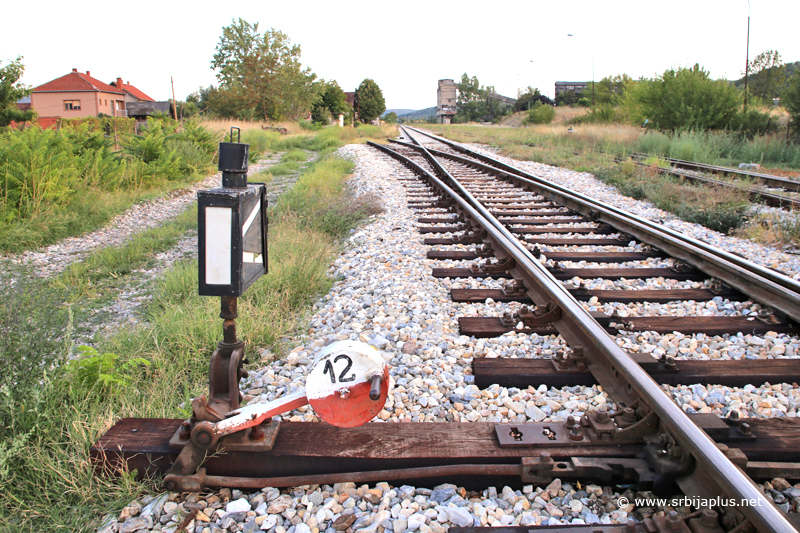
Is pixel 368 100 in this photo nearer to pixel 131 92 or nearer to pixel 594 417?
pixel 131 92

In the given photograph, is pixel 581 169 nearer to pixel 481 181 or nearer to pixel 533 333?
pixel 481 181

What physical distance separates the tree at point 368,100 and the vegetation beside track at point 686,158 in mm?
59122

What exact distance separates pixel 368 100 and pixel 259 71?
32.3 meters

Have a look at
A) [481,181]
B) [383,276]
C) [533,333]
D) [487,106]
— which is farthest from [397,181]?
[487,106]

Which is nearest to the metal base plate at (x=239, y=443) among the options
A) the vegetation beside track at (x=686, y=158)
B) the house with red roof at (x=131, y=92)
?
the vegetation beside track at (x=686, y=158)

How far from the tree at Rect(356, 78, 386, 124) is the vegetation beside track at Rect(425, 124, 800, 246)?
5912 cm

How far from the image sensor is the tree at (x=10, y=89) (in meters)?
19.9

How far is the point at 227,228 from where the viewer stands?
1.59 metres

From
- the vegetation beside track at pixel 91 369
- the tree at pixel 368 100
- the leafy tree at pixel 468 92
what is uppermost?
the leafy tree at pixel 468 92

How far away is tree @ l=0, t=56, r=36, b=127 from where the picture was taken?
65.2 ft

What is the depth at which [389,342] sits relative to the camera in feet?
9.38

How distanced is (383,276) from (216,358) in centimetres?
222

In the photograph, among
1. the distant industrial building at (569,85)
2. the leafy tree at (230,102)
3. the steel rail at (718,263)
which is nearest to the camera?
the steel rail at (718,263)

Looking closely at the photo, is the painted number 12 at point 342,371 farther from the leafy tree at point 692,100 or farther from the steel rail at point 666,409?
the leafy tree at point 692,100
